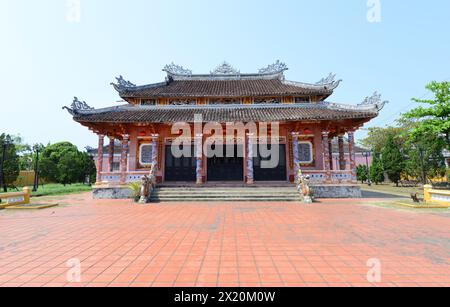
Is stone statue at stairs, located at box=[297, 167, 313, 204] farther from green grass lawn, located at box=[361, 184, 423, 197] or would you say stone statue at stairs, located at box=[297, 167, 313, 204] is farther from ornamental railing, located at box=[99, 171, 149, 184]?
ornamental railing, located at box=[99, 171, 149, 184]

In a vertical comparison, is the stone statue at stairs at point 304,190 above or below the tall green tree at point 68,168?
below

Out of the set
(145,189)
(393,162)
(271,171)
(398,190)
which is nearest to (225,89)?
(271,171)

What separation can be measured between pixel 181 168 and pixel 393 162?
2221cm

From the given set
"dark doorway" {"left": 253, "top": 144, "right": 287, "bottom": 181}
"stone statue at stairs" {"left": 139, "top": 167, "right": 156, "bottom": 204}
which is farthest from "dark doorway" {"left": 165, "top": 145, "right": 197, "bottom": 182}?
"dark doorway" {"left": 253, "top": 144, "right": 287, "bottom": 181}

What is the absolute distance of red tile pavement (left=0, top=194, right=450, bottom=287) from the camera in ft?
9.94

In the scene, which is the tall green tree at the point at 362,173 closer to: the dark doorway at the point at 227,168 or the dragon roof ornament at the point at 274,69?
the dragon roof ornament at the point at 274,69

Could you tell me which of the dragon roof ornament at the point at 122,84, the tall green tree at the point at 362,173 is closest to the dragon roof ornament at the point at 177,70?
the dragon roof ornament at the point at 122,84

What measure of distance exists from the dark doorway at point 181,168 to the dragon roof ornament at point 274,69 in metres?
9.43

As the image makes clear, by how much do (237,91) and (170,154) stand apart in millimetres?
6555

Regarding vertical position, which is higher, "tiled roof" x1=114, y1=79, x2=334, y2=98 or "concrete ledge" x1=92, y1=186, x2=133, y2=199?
"tiled roof" x1=114, y1=79, x2=334, y2=98

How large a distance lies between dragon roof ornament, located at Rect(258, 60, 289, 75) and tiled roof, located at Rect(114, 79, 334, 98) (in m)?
0.77

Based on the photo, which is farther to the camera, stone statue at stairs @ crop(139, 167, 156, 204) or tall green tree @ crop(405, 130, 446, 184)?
tall green tree @ crop(405, 130, 446, 184)

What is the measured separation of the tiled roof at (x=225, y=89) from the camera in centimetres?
1559
